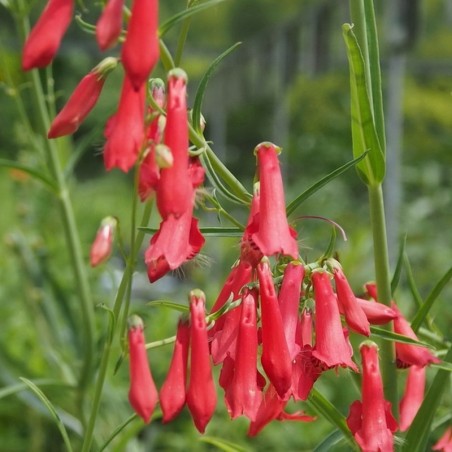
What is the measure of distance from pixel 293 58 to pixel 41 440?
353 centimetres

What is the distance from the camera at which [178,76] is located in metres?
0.89

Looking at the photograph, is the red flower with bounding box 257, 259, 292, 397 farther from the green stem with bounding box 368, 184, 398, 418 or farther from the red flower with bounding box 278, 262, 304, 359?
the green stem with bounding box 368, 184, 398, 418

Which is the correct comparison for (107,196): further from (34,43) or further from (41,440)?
(34,43)

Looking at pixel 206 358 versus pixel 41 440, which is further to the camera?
pixel 41 440

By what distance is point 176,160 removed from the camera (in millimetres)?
832

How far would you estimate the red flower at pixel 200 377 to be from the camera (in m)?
0.88

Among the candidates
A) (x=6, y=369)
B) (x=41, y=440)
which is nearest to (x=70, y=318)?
(x=6, y=369)

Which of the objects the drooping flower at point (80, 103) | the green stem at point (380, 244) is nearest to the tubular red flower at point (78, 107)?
the drooping flower at point (80, 103)

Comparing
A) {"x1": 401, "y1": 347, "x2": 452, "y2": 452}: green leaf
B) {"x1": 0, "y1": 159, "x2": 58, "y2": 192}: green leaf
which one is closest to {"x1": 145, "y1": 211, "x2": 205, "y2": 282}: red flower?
{"x1": 401, "y1": 347, "x2": 452, "y2": 452}: green leaf

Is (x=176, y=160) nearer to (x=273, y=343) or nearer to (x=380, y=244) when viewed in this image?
(x=273, y=343)

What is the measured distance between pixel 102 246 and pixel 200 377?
0.64 ft

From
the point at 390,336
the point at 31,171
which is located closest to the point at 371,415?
the point at 390,336

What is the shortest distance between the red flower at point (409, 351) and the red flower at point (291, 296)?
15cm

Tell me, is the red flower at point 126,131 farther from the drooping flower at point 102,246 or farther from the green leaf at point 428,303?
the green leaf at point 428,303
